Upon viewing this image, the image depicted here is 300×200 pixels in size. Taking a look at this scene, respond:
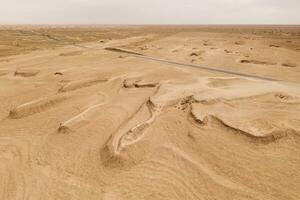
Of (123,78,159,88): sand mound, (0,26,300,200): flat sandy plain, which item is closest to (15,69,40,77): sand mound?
(0,26,300,200): flat sandy plain

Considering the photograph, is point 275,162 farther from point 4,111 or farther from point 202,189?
point 4,111

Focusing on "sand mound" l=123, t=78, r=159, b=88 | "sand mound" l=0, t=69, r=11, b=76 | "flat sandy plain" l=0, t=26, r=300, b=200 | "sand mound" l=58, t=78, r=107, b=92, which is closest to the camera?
"flat sandy plain" l=0, t=26, r=300, b=200

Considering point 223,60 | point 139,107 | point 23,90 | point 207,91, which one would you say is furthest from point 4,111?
point 223,60

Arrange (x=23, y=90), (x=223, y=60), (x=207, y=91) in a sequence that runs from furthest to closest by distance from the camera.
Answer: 1. (x=223, y=60)
2. (x=23, y=90)
3. (x=207, y=91)

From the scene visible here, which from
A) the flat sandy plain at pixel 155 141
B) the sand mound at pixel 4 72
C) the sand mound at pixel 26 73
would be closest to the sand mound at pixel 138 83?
the flat sandy plain at pixel 155 141

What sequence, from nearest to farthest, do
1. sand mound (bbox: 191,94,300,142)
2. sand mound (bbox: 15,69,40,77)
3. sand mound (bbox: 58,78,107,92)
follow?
sand mound (bbox: 191,94,300,142)
sand mound (bbox: 58,78,107,92)
sand mound (bbox: 15,69,40,77)

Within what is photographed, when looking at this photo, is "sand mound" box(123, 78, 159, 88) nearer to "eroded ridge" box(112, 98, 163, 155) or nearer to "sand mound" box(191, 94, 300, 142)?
Answer: "eroded ridge" box(112, 98, 163, 155)

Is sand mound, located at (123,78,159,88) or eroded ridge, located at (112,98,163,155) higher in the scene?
eroded ridge, located at (112,98,163,155)

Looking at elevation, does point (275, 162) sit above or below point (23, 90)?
above

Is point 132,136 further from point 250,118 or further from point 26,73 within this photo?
point 26,73

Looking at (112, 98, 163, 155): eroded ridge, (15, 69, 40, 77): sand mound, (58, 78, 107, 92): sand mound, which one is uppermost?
(112, 98, 163, 155): eroded ridge

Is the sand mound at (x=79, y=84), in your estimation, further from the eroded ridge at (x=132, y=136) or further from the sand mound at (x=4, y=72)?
the sand mound at (x=4, y=72)
